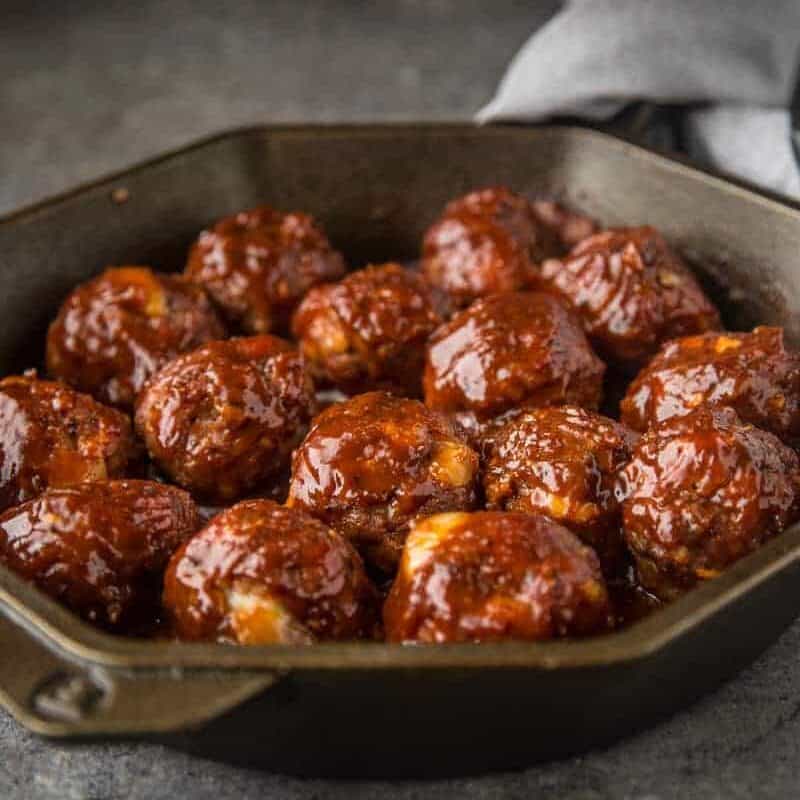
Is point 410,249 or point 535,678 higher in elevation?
point 535,678

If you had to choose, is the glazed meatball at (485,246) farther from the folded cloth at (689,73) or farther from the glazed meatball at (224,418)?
the glazed meatball at (224,418)

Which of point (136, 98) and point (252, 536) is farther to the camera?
point (136, 98)

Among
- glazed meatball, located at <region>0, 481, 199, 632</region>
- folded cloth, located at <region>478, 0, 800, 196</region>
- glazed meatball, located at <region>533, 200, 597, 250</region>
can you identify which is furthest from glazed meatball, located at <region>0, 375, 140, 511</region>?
folded cloth, located at <region>478, 0, 800, 196</region>

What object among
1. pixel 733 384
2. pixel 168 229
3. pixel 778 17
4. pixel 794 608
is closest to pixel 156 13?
pixel 168 229

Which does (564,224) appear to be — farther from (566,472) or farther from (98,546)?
(98,546)

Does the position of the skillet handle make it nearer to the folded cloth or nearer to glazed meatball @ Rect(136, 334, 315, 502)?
glazed meatball @ Rect(136, 334, 315, 502)

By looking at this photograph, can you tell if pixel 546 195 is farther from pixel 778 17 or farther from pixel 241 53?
pixel 241 53

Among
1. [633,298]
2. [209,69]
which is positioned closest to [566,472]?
[633,298]
